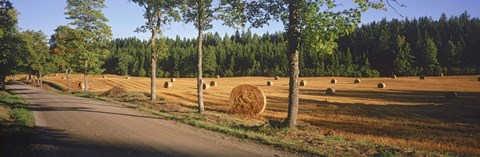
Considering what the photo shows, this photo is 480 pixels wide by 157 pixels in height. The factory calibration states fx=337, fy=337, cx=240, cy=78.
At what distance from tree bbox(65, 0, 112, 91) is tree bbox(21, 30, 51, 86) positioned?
13.7m

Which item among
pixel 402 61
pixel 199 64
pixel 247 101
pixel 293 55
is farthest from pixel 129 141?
pixel 402 61

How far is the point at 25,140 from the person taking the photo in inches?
401

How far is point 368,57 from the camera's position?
105 m

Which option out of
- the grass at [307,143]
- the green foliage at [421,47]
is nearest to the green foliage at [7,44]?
the grass at [307,143]

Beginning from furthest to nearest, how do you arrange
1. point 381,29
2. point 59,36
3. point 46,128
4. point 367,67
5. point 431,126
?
1. point 381,29
2. point 367,67
3. point 59,36
4. point 431,126
5. point 46,128

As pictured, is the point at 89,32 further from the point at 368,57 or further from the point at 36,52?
the point at 368,57

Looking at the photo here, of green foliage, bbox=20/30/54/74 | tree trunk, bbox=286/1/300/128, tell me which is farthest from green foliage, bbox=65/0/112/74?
tree trunk, bbox=286/1/300/128

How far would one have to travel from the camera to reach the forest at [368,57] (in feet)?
304

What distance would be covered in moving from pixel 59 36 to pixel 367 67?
77.6 m

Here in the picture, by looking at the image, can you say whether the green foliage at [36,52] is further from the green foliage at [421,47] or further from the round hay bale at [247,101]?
the green foliage at [421,47]

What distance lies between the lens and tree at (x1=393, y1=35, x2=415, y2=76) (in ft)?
291

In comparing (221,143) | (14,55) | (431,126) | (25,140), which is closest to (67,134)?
(25,140)

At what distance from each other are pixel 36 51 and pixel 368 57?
292 ft

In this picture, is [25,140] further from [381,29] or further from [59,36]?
[381,29]
